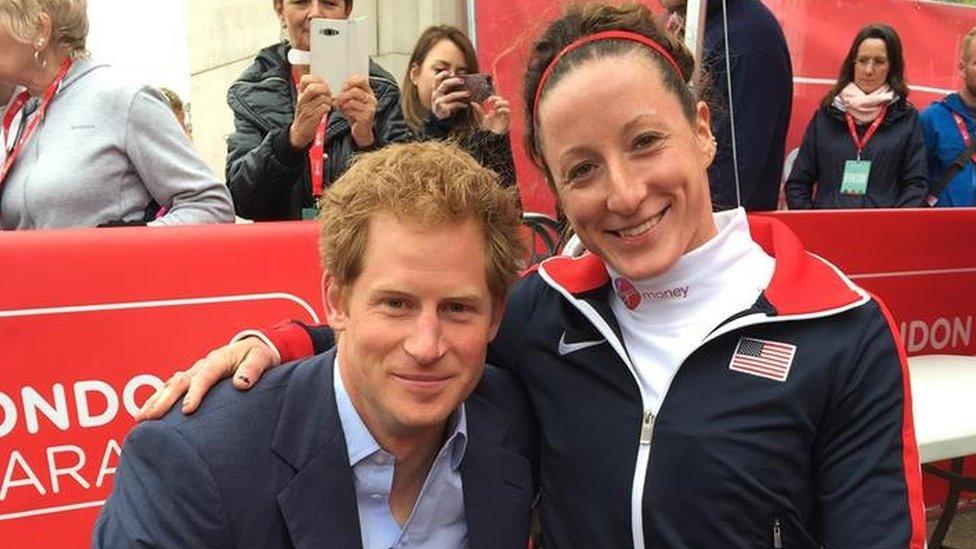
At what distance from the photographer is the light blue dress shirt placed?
169 centimetres

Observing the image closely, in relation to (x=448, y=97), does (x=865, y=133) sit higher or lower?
lower

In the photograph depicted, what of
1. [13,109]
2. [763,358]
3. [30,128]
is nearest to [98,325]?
[30,128]

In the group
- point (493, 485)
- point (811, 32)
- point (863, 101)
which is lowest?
point (493, 485)

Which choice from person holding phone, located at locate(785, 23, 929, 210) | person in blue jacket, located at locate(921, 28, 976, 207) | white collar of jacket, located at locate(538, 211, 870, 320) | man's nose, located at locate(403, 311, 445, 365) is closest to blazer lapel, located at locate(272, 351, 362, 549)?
man's nose, located at locate(403, 311, 445, 365)

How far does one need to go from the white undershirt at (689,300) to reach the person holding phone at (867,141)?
12.0 ft

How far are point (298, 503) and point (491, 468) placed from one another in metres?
0.39

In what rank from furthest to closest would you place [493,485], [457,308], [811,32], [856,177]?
[811,32]
[856,177]
[493,485]
[457,308]

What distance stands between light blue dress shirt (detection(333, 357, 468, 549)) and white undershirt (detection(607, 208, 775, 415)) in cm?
40

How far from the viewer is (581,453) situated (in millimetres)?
1711

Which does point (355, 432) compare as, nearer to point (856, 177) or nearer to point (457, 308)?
point (457, 308)

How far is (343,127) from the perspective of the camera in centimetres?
328

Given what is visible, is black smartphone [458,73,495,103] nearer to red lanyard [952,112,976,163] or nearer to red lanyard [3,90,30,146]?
red lanyard [3,90,30,146]

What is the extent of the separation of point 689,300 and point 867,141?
3850mm

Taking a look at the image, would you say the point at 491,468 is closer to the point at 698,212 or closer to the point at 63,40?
the point at 698,212
